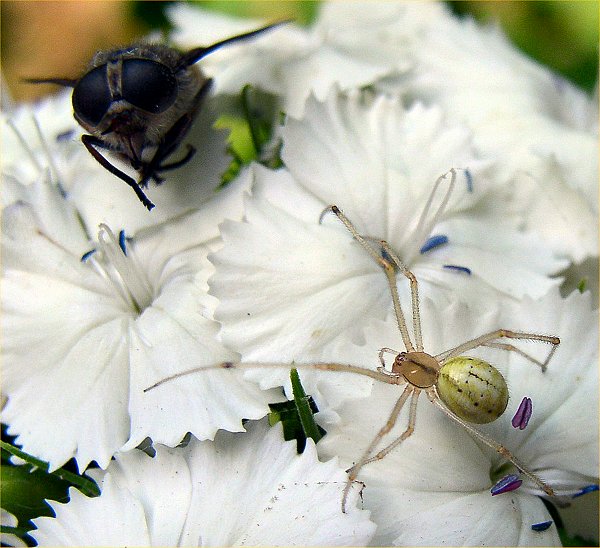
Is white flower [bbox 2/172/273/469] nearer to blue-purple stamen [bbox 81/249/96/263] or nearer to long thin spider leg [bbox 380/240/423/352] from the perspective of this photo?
blue-purple stamen [bbox 81/249/96/263]

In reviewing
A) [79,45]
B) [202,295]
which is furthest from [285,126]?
[79,45]

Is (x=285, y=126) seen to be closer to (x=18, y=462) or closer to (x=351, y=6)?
(x=18, y=462)

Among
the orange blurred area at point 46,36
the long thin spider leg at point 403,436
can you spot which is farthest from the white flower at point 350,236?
the orange blurred area at point 46,36

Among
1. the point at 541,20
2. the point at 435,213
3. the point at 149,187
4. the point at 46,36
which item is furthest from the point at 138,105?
the point at 46,36

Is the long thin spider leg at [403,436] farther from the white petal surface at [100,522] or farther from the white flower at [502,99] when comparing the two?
the white flower at [502,99]

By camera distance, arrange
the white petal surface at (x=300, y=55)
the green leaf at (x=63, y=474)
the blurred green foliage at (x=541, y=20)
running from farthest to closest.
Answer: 1. the blurred green foliage at (x=541, y=20)
2. the white petal surface at (x=300, y=55)
3. the green leaf at (x=63, y=474)
